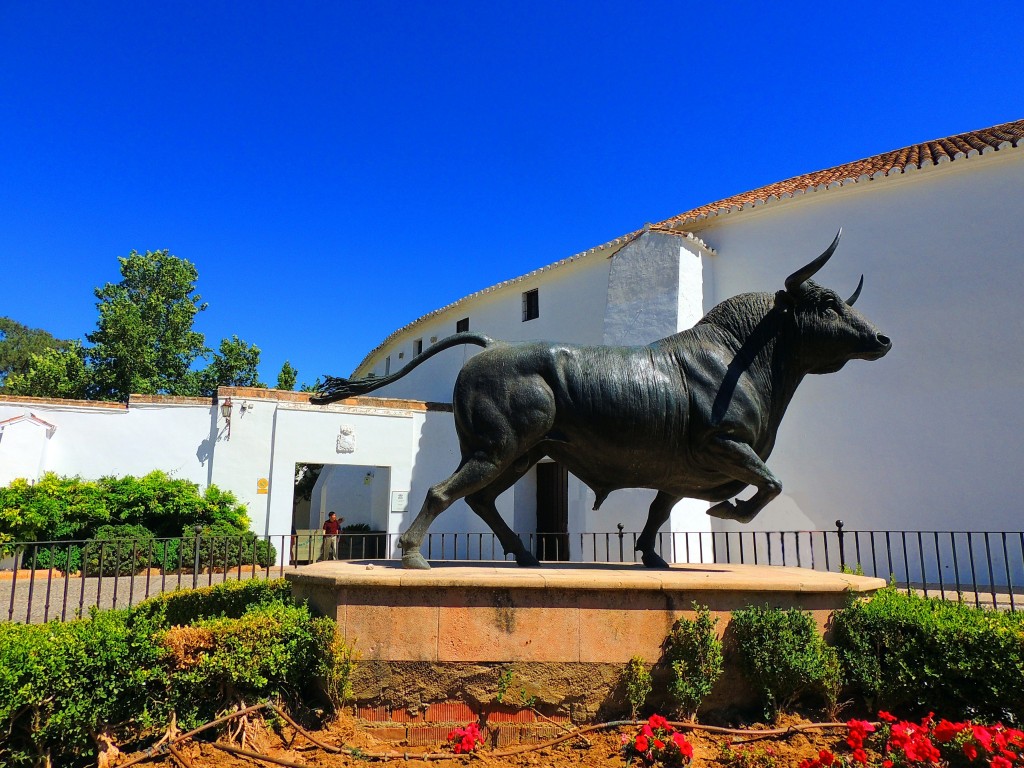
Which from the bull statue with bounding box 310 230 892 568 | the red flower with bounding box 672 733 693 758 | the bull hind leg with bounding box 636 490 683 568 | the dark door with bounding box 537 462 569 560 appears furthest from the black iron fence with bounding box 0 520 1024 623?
the red flower with bounding box 672 733 693 758

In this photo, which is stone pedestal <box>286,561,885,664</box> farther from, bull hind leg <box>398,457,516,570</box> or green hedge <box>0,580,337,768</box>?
bull hind leg <box>398,457,516,570</box>

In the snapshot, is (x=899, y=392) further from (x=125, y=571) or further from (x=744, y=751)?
(x=125, y=571)

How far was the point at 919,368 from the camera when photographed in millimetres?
10922

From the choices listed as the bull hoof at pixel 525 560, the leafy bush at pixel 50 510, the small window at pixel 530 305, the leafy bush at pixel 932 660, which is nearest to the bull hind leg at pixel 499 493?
the bull hoof at pixel 525 560

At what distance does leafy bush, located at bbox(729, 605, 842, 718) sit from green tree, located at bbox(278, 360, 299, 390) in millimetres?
25427

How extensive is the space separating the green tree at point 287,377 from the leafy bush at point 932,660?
25578 mm

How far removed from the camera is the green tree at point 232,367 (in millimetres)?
23656

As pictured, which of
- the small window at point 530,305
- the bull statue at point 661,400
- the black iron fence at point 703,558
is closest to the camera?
the bull statue at point 661,400

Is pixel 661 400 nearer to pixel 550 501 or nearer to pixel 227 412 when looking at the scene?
pixel 550 501

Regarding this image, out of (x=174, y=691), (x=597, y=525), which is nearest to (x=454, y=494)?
(x=174, y=691)

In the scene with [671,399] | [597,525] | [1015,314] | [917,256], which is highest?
[917,256]

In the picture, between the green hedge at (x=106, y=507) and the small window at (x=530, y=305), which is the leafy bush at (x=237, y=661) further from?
the small window at (x=530, y=305)

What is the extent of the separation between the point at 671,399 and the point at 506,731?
210cm

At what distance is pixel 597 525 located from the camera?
11891 mm
